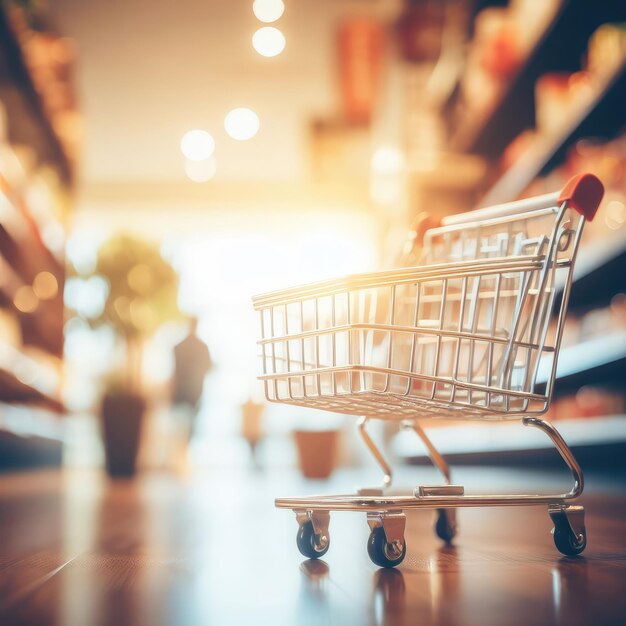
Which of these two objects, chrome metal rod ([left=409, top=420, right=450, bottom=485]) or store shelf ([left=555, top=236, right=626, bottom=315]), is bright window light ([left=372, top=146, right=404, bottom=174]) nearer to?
store shelf ([left=555, top=236, right=626, bottom=315])

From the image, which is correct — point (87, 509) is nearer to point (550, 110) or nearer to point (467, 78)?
point (550, 110)

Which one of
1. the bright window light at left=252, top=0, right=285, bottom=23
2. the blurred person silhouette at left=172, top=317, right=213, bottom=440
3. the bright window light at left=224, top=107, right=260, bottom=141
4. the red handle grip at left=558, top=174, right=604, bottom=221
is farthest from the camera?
the bright window light at left=224, top=107, right=260, bottom=141

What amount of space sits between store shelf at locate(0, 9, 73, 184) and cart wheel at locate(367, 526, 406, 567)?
4004 millimetres

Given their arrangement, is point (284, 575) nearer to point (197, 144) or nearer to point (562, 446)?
point (562, 446)

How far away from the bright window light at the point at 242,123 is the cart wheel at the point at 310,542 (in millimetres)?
8027

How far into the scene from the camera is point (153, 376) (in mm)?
9883

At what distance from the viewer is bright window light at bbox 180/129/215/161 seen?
357 inches

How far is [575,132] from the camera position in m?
3.22

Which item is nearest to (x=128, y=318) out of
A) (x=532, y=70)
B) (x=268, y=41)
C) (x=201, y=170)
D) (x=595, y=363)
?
(x=532, y=70)

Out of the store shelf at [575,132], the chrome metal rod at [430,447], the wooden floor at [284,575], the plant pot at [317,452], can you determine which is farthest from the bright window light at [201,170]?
the chrome metal rod at [430,447]

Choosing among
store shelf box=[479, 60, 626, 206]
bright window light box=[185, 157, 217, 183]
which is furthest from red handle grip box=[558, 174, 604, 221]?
bright window light box=[185, 157, 217, 183]

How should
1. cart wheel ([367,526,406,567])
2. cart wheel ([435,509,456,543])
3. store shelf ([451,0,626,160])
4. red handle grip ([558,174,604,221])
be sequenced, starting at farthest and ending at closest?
store shelf ([451,0,626,160]) < cart wheel ([435,509,456,543]) < red handle grip ([558,174,604,221]) < cart wheel ([367,526,406,567])

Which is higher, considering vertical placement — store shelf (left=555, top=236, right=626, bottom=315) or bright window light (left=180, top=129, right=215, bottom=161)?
bright window light (left=180, top=129, right=215, bottom=161)

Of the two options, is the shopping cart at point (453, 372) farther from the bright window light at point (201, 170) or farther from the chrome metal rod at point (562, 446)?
the bright window light at point (201, 170)
